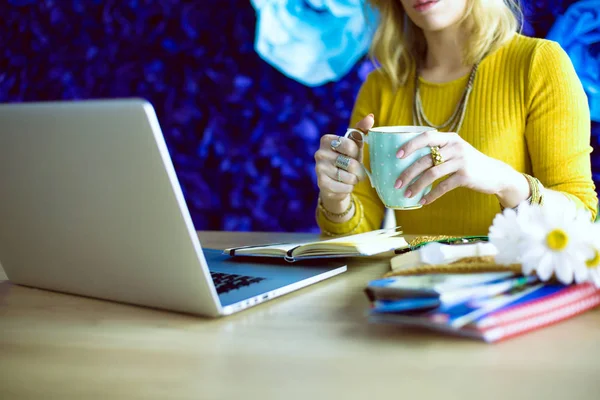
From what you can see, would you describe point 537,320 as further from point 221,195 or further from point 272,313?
point 221,195

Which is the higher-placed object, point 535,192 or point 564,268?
point 564,268

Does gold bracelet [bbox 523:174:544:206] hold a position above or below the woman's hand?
below

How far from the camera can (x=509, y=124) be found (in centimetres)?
143

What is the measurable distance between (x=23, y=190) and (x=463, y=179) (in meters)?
0.62

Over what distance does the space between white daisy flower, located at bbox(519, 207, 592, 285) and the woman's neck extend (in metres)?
0.92

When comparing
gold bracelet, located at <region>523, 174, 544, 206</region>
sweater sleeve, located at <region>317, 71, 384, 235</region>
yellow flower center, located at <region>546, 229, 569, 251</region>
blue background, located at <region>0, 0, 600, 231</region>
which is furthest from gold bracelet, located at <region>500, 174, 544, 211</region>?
blue background, located at <region>0, 0, 600, 231</region>

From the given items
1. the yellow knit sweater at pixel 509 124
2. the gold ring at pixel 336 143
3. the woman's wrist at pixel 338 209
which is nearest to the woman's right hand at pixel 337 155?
the gold ring at pixel 336 143

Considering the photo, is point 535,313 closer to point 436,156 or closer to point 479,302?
point 479,302

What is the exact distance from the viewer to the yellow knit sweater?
1.32m

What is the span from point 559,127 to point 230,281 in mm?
817

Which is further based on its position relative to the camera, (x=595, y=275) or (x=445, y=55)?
(x=445, y=55)

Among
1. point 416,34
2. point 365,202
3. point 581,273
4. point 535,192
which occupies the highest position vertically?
point 416,34

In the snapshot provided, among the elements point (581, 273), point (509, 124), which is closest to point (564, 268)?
point (581, 273)

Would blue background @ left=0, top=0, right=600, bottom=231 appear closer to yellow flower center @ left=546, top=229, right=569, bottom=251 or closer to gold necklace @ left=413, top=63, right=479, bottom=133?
gold necklace @ left=413, top=63, right=479, bottom=133
